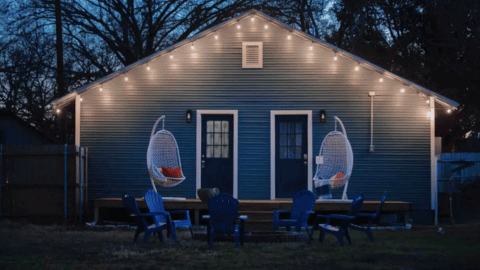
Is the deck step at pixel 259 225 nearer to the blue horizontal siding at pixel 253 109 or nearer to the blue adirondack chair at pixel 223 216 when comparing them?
the blue horizontal siding at pixel 253 109

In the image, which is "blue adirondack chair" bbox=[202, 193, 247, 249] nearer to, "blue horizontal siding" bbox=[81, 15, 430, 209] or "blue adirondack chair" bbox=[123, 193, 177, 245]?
"blue adirondack chair" bbox=[123, 193, 177, 245]

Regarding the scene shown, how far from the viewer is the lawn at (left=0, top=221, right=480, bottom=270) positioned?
7.20 metres

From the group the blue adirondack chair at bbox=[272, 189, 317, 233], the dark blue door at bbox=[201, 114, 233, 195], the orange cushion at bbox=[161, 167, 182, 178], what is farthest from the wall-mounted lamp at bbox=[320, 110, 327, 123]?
the blue adirondack chair at bbox=[272, 189, 317, 233]

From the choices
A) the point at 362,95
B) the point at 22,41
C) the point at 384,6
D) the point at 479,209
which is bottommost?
the point at 479,209

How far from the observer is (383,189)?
14.0 metres

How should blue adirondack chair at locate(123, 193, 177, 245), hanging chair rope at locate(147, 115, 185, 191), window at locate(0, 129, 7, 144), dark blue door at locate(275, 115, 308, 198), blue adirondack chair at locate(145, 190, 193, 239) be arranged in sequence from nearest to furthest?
1. blue adirondack chair at locate(123, 193, 177, 245)
2. blue adirondack chair at locate(145, 190, 193, 239)
3. hanging chair rope at locate(147, 115, 185, 191)
4. dark blue door at locate(275, 115, 308, 198)
5. window at locate(0, 129, 7, 144)

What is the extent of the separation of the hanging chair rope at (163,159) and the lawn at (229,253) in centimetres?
200

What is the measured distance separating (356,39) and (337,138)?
9725 millimetres

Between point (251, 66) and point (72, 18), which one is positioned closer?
point (251, 66)

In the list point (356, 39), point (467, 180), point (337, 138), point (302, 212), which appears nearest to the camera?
point (302, 212)

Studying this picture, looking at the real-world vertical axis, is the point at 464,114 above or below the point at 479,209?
above

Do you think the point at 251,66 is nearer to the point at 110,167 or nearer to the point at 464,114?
the point at 110,167

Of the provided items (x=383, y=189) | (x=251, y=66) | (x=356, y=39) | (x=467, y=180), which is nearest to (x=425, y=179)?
(x=383, y=189)

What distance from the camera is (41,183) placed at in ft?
43.5
